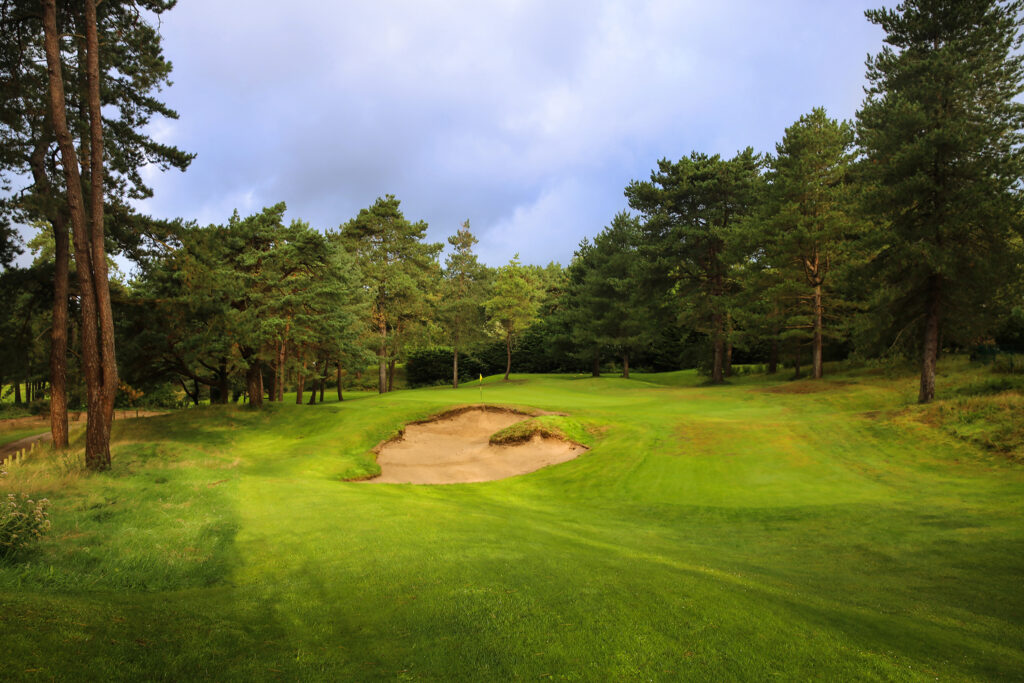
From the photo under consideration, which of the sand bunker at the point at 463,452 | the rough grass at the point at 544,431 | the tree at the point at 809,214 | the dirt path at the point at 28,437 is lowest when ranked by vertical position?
the dirt path at the point at 28,437

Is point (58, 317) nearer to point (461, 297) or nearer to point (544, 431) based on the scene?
point (544, 431)

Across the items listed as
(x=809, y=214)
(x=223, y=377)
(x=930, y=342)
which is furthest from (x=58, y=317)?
(x=809, y=214)

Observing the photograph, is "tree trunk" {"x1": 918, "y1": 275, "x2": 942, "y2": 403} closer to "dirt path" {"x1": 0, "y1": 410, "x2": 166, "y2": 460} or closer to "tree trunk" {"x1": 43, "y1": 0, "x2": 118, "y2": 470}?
"tree trunk" {"x1": 43, "y1": 0, "x2": 118, "y2": 470}

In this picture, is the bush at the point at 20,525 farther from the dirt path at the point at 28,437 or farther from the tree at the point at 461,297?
the tree at the point at 461,297

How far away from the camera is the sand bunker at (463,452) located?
17688 millimetres

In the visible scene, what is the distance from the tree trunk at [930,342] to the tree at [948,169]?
4 cm

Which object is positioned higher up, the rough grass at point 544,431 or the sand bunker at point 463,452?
the rough grass at point 544,431

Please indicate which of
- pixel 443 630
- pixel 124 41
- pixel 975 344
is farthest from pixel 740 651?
pixel 975 344

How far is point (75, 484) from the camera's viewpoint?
10273 millimetres

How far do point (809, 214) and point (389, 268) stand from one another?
2935cm

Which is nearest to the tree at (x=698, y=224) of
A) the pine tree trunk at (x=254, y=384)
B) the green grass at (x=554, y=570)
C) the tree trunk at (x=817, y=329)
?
the tree trunk at (x=817, y=329)

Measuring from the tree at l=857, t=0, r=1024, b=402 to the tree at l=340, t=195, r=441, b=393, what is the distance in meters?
30.4

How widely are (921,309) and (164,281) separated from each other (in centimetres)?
3054

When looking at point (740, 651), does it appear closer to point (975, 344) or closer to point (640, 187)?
point (975, 344)
